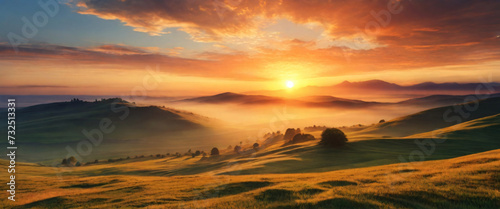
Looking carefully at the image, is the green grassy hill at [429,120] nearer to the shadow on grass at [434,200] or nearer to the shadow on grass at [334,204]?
the shadow on grass at [434,200]

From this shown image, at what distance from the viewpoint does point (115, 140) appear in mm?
198250

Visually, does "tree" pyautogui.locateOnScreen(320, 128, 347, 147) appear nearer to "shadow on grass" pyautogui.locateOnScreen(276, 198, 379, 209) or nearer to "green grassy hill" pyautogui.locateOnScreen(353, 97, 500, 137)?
"shadow on grass" pyautogui.locateOnScreen(276, 198, 379, 209)

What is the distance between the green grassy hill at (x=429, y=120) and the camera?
378ft

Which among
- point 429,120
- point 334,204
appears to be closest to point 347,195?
point 334,204

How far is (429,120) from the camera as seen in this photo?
128 meters

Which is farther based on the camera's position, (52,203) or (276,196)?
(52,203)

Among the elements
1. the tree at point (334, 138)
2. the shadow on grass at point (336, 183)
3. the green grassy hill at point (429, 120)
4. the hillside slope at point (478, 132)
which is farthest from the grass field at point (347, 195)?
the green grassy hill at point (429, 120)

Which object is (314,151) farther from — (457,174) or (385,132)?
(385,132)

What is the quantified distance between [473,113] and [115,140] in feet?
825

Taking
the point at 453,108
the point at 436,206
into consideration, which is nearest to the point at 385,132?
the point at 453,108

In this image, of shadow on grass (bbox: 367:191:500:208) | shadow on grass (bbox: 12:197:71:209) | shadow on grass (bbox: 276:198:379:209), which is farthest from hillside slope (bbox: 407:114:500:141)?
shadow on grass (bbox: 12:197:71:209)

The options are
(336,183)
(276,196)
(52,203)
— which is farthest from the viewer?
(52,203)

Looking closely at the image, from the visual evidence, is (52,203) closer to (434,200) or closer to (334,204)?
(334,204)

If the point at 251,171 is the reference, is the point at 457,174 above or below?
above
